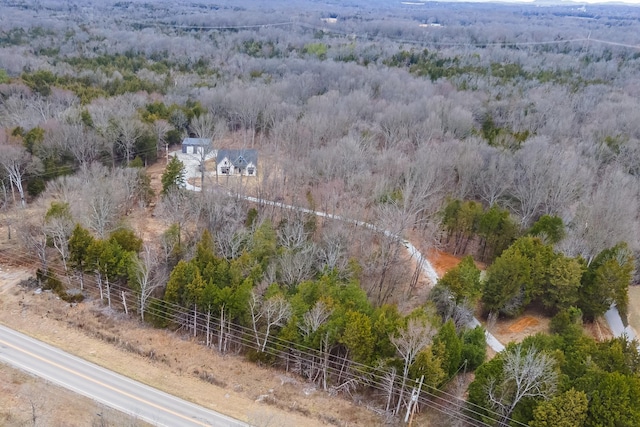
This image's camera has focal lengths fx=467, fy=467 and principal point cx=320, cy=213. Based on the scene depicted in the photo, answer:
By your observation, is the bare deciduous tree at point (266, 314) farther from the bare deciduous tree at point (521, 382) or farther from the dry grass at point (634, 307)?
the dry grass at point (634, 307)

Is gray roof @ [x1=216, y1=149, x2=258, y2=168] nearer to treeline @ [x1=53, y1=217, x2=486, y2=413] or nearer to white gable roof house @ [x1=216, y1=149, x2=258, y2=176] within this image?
white gable roof house @ [x1=216, y1=149, x2=258, y2=176]

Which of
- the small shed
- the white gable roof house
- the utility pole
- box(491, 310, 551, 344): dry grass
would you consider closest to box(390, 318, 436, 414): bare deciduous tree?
the utility pole

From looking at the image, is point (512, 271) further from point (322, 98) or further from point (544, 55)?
point (544, 55)

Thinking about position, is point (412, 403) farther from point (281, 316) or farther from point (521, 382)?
point (281, 316)

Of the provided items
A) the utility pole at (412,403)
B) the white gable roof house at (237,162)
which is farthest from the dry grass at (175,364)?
the white gable roof house at (237,162)

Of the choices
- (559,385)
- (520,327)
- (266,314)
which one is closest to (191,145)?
(266,314)

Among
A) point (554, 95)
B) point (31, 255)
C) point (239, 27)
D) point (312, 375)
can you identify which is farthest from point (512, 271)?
point (239, 27)

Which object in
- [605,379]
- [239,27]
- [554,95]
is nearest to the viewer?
[605,379]
